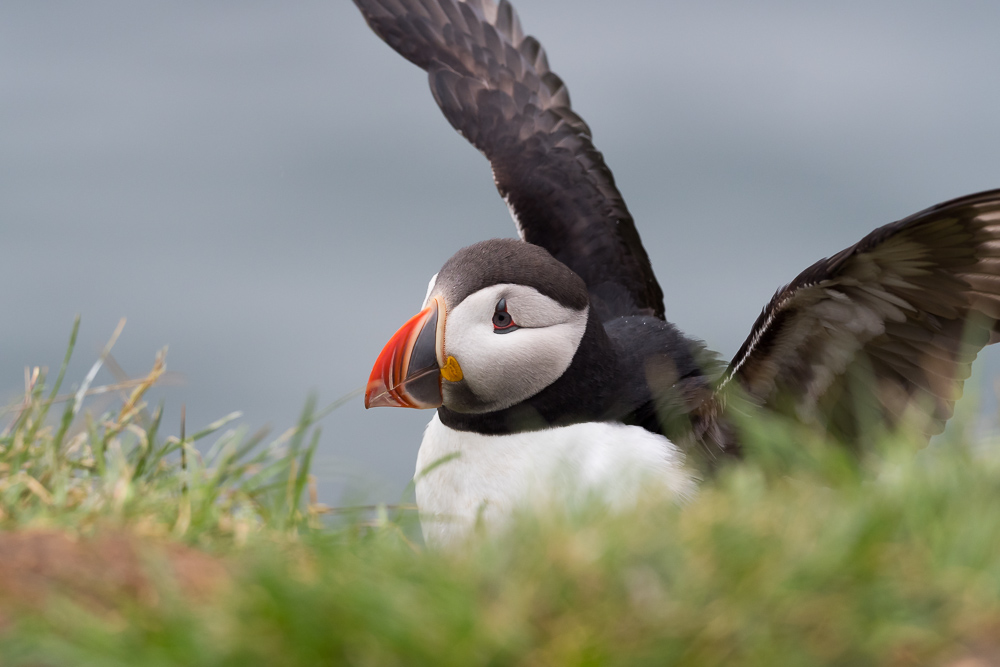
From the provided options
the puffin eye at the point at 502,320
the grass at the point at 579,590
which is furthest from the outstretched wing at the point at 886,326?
the grass at the point at 579,590

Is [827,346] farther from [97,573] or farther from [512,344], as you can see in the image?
[97,573]

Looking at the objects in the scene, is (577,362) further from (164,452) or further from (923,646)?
(923,646)

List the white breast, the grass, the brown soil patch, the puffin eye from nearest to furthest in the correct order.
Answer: the grass, the brown soil patch, the white breast, the puffin eye

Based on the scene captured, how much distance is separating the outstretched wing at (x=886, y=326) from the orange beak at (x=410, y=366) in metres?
1.37

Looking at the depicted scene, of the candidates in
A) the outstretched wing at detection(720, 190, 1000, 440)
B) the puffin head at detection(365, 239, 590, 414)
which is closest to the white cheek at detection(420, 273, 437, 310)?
the puffin head at detection(365, 239, 590, 414)

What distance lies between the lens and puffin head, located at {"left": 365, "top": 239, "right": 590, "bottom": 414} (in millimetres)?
4488

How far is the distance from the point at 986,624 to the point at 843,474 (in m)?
0.84

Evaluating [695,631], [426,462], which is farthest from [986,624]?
[426,462]

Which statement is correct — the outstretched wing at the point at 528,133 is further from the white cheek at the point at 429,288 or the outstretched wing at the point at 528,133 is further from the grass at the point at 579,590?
the grass at the point at 579,590

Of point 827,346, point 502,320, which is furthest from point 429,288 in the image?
point 827,346

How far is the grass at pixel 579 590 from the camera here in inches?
73.7

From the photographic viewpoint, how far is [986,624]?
1.98 meters

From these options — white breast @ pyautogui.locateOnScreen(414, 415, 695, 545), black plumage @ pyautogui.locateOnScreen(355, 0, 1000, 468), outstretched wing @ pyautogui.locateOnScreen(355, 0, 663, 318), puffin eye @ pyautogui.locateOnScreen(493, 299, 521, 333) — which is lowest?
white breast @ pyautogui.locateOnScreen(414, 415, 695, 545)

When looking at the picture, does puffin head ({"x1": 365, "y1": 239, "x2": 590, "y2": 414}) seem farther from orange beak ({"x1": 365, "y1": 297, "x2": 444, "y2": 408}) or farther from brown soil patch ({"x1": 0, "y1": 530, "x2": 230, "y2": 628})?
brown soil patch ({"x1": 0, "y1": 530, "x2": 230, "y2": 628})
